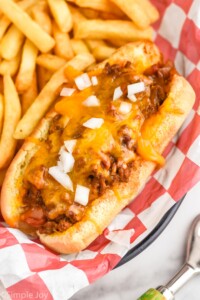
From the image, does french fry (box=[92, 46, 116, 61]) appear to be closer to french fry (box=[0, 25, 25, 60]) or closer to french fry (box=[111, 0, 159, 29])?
french fry (box=[111, 0, 159, 29])

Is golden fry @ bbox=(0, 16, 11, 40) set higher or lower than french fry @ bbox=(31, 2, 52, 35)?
lower

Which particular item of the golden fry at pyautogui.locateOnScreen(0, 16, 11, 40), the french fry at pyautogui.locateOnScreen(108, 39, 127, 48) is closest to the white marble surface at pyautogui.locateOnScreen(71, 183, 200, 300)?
the french fry at pyautogui.locateOnScreen(108, 39, 127, 48)

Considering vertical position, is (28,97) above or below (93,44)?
below

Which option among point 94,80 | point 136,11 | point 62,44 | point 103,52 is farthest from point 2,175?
point 136,11

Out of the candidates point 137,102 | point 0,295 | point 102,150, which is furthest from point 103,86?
point 0,295

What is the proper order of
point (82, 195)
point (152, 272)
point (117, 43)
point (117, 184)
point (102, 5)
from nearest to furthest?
point (82, 195)
point (117, 184)
point (152, 272)
point (102, 5)
point (117, 43)

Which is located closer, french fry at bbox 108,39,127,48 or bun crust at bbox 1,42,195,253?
bun crust at bbox 1,42,195,253

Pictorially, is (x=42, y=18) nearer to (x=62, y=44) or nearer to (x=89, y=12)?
(x=62, y=44)
